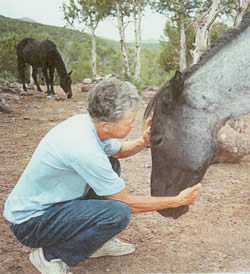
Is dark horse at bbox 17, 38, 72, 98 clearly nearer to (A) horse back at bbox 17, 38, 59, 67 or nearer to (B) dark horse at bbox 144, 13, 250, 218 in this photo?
(A) horse back at bbox 17, 38, 59, 67

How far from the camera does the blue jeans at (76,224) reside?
1.36 meters

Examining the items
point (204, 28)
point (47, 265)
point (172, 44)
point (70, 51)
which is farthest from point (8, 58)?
point (172, 44)

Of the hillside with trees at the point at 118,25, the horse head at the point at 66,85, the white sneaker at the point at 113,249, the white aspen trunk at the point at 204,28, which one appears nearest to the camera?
the white sneaker at the point at 113,249

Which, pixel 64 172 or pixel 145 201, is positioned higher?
pixel 64 172

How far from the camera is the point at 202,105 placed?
1.46 meters

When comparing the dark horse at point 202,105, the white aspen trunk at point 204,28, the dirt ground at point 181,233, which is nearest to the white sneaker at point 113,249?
the dirt ground at point 181,233

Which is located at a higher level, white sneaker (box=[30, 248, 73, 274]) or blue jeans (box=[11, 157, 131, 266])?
blue jeans (box=[11, 157, 131, 266])

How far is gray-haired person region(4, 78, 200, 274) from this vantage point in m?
1.26

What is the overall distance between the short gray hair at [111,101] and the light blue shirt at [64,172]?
9cm

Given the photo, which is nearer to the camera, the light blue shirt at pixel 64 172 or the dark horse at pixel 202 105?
the light blue shirt at pixel 64 172

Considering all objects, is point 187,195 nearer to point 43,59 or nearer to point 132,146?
point 132,146

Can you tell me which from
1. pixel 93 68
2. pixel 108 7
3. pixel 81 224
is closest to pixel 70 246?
pixel 81 224

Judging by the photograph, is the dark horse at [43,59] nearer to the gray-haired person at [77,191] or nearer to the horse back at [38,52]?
the horse back at [38,52]

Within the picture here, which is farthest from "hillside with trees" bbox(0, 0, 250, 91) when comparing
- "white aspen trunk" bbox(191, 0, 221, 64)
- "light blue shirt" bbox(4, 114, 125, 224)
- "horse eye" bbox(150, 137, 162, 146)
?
"light blue shirt" bbox(4, 114, 125, 224)
